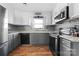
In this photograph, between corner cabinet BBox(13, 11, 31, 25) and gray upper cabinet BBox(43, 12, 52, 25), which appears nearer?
corner cabinet BBox(13, 11, 31, 25)

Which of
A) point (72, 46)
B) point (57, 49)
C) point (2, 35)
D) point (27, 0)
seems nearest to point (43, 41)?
point (57, 49)

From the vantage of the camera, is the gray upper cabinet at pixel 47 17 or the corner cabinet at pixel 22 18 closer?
Answer: the corner cabinet at pixel 22 18

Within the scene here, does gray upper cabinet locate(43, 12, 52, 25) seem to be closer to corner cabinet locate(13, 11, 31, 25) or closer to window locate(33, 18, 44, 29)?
window locate(33, 18, 44, 29)

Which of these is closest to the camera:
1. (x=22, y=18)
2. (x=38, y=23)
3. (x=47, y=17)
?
(x=22, y=18)

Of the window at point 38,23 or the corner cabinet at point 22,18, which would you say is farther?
the window at point 38,23

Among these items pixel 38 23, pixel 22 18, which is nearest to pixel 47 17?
pixel 38 23

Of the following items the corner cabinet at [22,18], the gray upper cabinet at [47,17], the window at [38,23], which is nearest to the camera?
the corner cabinet at [22,18]

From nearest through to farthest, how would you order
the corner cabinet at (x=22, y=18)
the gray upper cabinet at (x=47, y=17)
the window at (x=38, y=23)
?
the corner cabinet at (x=22, y=18), the gray upper cabinet at (x=47, y=17), the window at (x=38, y=23)

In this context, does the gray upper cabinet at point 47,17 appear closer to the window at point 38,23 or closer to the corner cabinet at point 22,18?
the window at point 38,23

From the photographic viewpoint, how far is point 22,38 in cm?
670

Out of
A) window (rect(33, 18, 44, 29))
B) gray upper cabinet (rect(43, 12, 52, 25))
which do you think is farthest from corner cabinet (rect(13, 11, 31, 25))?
gray upper cabinet (rect(43, 12, 52, 25))

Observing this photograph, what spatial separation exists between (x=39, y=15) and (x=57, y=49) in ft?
14.6

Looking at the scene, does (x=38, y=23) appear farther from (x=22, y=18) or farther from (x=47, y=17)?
(x=22, y=18)

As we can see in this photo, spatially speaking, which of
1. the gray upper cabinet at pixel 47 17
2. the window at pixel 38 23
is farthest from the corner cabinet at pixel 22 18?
the gray upper cabinet at pixel 47 17
